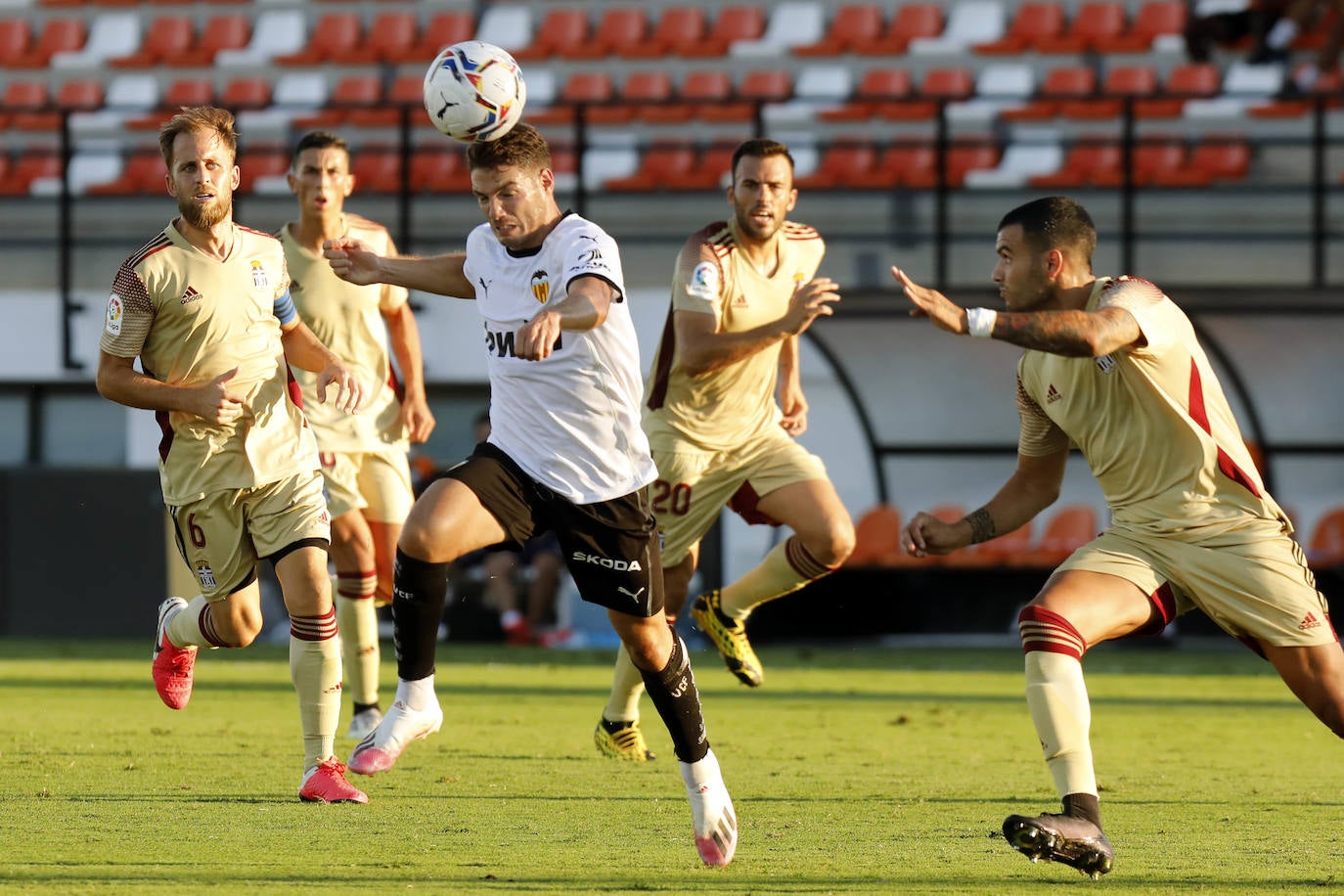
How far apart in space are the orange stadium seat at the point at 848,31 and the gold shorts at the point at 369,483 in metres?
12.4

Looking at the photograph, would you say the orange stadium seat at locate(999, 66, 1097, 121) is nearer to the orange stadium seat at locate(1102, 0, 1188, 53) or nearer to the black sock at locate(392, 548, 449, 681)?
the orange stadium seat at locate(1102, 0, 1188, 53)

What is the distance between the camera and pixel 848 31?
20.1 meters

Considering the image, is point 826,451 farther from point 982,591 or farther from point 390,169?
point 390,169

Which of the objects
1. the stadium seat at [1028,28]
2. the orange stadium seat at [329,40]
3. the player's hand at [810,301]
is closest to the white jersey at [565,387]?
the player's hand at [810,301]

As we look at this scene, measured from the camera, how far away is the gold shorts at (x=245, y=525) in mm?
6359

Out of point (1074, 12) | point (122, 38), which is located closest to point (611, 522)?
point (1074, 12)

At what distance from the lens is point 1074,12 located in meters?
19.6

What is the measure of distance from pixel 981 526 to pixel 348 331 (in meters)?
3.62

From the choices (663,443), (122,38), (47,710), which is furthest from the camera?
(122,38)

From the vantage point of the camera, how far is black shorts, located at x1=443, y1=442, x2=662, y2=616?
5438mm

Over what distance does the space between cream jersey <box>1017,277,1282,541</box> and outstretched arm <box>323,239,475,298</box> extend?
1.84 metres

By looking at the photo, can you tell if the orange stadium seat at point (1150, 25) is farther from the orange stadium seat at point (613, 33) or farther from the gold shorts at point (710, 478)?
the gold shorts at point (710, 478)

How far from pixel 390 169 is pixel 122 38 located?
5.67m

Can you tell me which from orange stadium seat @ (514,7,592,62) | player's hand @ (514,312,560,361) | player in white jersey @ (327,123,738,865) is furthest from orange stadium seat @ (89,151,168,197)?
player's hand @ (514,312,560,361)
